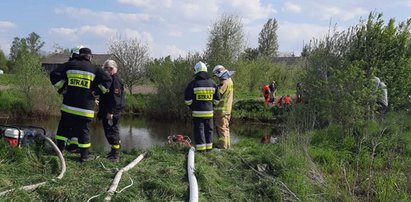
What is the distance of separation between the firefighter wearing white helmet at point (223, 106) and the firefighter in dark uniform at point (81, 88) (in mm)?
2466

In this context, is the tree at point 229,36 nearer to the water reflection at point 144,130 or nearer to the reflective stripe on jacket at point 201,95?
the water reflection at point 144,130

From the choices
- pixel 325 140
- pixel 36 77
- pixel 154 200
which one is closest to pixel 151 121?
pixel 36 77

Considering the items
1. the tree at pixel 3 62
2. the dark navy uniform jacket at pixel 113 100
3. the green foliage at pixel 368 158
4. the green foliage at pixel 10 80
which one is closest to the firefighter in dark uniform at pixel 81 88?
the dark navy uniform jacket at pixel 113 100

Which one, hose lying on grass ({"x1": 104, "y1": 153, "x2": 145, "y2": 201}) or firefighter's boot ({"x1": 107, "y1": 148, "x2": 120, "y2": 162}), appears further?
firefighter's boot ({"x1": 107, "y1": 148, "x2": 120, "y2": 162})

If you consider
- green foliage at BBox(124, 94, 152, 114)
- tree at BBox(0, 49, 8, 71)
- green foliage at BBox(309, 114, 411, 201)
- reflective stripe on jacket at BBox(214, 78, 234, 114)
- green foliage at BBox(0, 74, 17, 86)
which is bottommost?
green foliage at BBox(124, 94, 152, 114)

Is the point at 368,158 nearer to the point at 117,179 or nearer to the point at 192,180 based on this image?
the point at 192,180

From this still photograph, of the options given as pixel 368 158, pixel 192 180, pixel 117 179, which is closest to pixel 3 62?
pixel 368 158

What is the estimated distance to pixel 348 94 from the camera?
30.8 ft

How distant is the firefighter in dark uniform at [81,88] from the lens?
20.1 ft

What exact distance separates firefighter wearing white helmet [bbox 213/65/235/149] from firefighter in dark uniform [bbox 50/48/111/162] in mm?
2466

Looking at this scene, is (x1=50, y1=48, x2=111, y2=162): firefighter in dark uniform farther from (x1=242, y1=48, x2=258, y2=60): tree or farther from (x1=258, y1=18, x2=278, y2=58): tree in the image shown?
(x1=258, y1=18, x2=278, y2=58): tree

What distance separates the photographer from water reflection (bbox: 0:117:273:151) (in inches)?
622

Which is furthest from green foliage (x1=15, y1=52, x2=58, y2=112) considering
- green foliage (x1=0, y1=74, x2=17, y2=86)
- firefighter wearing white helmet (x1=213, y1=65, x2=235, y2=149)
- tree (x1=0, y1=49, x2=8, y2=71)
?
tree (x1=0, y1=49, x2=8, y2=71)

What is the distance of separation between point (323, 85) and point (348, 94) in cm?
105
